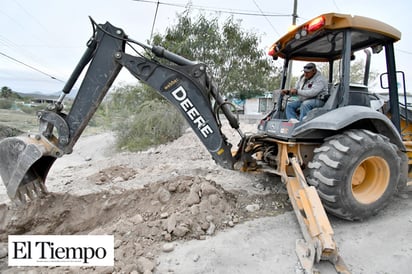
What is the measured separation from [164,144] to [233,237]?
19.4ft

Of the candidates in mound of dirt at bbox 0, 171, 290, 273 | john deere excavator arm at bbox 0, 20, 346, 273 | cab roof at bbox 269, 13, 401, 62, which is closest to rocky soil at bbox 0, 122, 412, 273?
mound of dirt at bbox 0, 171, 290, 273

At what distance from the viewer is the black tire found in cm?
265

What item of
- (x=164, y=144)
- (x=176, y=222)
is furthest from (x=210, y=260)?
(x=164, y=144)

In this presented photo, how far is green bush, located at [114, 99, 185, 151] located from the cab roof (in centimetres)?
511

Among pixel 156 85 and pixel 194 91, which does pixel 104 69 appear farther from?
pixel 194 91

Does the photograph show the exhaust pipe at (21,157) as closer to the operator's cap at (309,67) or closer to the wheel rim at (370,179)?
the operator's cap at (309,67)

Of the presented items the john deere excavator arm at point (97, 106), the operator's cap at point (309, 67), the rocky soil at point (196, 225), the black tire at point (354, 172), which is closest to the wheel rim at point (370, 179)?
the black tire at point (354, 172)

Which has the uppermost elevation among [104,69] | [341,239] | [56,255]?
[104,69]

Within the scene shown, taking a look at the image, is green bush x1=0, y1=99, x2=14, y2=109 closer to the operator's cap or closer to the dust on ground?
the dust on ground

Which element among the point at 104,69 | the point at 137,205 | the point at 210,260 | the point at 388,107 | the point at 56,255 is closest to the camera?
the point at 210,260

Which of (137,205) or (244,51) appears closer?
(137,205)

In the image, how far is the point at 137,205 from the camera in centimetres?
341

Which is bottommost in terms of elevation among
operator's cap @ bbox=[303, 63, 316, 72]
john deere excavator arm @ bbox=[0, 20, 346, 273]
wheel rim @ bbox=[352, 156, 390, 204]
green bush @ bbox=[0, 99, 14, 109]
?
wheel rim @ bbox=[352, 156, 390, 204]

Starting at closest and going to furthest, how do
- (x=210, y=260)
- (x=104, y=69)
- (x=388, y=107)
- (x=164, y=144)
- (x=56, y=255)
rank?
(x=210, y=260) < (x=56, y=255) < (x=104, y=69) < (x=388, y=107) < (x=164, y=144)
